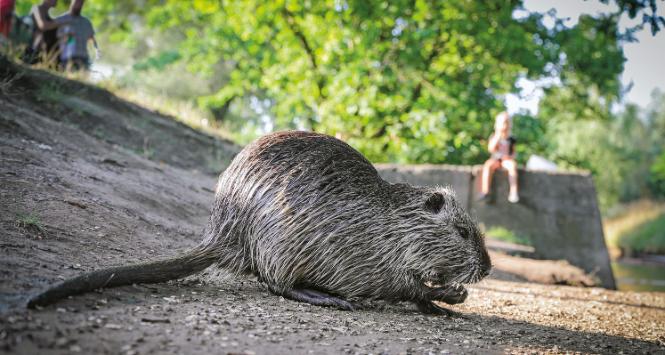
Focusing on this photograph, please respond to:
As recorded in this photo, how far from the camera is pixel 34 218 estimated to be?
3449 millimetres

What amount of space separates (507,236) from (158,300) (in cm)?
734

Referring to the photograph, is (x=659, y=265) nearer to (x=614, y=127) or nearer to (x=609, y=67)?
(x=609, y=67)

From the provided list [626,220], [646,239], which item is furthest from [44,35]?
[626,220]

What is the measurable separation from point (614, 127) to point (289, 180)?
102ft

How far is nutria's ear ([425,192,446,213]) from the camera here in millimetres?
3881

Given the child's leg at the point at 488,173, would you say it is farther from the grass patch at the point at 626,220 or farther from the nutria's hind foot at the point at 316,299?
the grass patch at the point at 626,220

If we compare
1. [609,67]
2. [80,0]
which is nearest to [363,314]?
[80,0]

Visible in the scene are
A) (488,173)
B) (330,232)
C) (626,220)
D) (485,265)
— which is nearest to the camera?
(330,232)

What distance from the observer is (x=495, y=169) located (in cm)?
933

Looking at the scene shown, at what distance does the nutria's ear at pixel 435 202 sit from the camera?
3.88 m

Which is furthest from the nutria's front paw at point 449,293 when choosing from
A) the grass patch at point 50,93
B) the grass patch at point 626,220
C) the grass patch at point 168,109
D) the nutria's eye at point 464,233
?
the grass patch at point 626,220

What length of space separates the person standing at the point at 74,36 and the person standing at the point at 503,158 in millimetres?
6828

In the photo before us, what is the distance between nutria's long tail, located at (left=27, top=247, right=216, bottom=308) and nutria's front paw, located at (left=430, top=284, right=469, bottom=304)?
1550mm

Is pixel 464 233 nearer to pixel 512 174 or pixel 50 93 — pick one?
pixel 512 174
